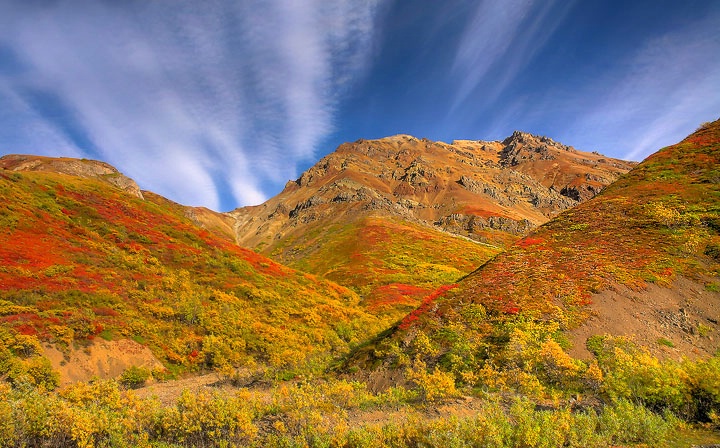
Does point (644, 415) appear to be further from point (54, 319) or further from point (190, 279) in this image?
point (190, 279)

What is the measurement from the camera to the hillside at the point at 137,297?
82.4 feet

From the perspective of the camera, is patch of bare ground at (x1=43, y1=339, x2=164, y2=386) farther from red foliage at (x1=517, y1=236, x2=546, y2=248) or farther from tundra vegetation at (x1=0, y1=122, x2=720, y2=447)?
red foliage at (x1=517, y1=236, x2=546, y2=248)

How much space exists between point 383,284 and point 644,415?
183 feet

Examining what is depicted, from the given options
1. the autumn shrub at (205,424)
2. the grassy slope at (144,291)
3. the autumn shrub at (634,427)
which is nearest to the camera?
the autumn shrub at (634,427)

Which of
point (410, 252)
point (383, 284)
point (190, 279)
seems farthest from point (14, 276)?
point (410, 252)

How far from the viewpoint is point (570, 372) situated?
17.6m

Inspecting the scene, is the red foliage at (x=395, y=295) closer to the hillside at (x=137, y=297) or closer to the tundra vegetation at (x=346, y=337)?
the tundra vegetation at (x=346, y=337)

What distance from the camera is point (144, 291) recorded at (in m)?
34.1

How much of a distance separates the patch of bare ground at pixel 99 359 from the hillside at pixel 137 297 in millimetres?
139

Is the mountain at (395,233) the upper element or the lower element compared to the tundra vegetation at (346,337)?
upper

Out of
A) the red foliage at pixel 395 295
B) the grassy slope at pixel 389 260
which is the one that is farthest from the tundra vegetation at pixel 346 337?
the grassy slope at pixel 389 260

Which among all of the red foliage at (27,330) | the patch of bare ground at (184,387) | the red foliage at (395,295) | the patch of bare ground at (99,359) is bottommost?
the patch of bare ground at (184,387)

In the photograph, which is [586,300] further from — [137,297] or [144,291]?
[144,291]

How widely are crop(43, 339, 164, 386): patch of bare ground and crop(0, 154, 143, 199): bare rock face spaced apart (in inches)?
3705
